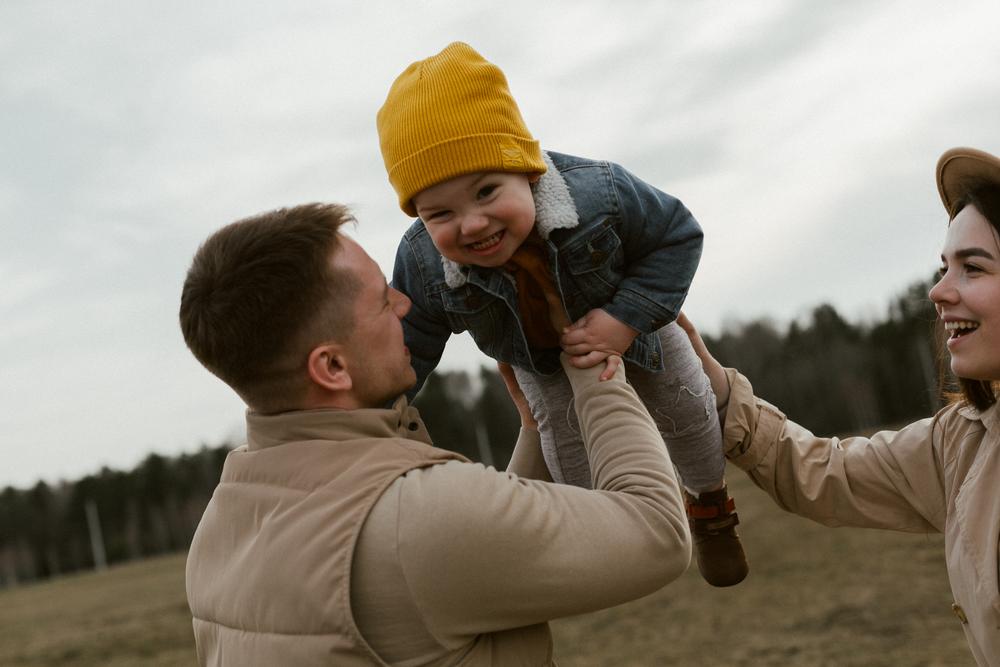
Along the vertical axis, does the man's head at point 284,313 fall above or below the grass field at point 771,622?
above

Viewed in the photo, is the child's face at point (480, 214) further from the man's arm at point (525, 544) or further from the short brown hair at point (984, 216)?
the short brown hair at point (984, 216)

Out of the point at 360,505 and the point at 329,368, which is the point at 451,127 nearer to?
the point at 329,368

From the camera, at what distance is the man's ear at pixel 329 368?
7.80 ft

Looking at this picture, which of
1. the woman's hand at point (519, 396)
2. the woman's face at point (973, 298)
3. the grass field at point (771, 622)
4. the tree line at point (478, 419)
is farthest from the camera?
the tree line at point (478, 419)

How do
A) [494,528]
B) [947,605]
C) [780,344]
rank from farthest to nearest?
[780,344] → [947,605] → [494,528]

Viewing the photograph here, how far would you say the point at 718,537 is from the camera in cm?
349

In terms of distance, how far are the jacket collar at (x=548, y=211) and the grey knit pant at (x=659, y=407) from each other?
1.49 ft

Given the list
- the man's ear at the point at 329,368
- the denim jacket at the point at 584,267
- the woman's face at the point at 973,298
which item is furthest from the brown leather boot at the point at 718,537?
the man's ear at the point at 329,368

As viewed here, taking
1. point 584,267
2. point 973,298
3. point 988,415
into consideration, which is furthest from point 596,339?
point 988,415

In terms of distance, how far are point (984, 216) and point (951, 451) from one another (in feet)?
2.34

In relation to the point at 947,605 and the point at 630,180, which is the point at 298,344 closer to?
the point at 630,180

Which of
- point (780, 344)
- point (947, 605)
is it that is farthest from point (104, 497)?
point (947, 605)

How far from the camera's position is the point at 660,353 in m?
3.21

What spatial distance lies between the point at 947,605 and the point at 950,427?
32.3ft
